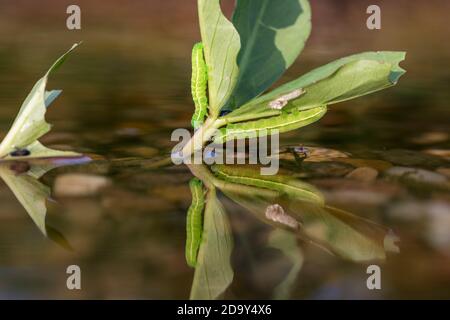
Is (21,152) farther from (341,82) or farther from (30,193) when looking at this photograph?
(341,82)

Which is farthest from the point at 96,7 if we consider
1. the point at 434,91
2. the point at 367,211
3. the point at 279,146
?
the point at 367,211

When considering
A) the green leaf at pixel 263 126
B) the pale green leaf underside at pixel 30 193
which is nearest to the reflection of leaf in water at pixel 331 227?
the green leaf at pixel 263 126

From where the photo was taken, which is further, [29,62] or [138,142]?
[29,62]

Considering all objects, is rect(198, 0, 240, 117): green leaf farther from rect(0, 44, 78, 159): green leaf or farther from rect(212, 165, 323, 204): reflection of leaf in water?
rect(0, 44, 78, 159): green leaf

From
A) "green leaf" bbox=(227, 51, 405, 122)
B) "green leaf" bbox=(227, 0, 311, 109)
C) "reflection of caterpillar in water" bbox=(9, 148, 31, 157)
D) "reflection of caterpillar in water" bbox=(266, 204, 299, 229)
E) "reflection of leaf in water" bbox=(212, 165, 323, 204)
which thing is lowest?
"reflection of caterpillar in water" bbox=(266, 204, 299, 229)

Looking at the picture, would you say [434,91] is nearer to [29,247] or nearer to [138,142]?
[138,142]

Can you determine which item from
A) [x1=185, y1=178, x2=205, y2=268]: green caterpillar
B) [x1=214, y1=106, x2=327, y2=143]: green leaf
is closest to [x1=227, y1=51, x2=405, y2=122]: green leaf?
[x1=214, y1=106, x2=327, y2=143]: green leaf

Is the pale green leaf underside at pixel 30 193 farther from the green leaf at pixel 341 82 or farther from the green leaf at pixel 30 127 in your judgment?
the green leaf at pixel 341 82
